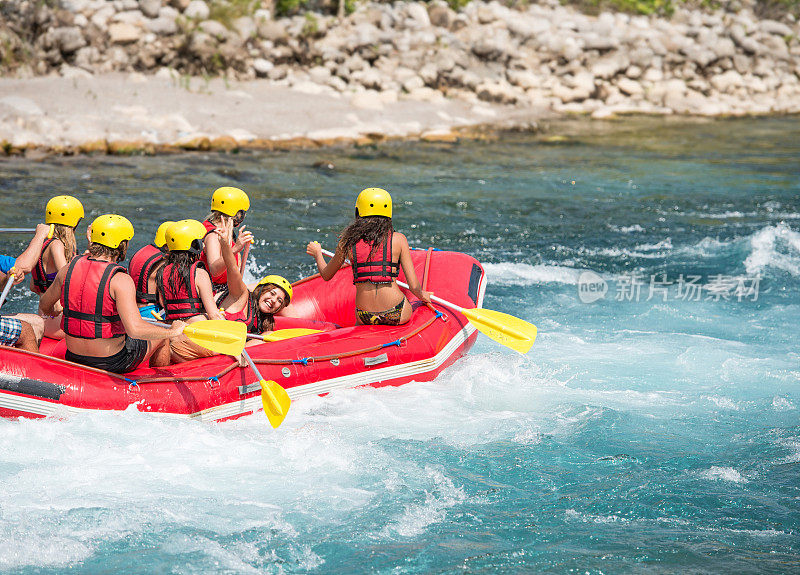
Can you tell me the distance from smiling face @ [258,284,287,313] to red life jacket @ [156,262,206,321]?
3.06 feet

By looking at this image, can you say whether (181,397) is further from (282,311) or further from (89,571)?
(282,311)

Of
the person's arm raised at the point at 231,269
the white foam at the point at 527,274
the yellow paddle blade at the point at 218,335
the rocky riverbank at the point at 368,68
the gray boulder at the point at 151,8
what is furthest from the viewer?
the gray boulder at the point at 151,8

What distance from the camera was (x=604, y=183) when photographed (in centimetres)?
1362

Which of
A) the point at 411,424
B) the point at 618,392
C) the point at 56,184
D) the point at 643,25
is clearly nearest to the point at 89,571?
the point at 411,424

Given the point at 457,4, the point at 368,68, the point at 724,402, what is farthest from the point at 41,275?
the point at 457,4

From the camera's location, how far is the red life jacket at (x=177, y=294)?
5129 mm

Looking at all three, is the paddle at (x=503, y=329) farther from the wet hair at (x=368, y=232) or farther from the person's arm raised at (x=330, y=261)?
the wet hair at (x=368, y=232)

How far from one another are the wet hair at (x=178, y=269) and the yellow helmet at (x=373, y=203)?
1137 mm

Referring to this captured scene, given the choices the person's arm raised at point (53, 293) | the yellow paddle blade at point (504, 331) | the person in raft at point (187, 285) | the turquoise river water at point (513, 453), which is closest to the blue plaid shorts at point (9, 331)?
the person's arm raised at point (53, 293)

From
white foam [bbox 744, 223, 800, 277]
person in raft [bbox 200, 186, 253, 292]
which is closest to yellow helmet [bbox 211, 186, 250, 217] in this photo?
person in raft [bbox 200, 186, 253, 292]

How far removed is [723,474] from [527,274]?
174 inches

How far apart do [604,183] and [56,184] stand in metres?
8.24

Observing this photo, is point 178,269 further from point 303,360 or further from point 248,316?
point 303,360

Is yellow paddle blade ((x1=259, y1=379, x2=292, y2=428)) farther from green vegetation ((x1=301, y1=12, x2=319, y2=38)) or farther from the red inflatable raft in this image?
green vegetation ((x1=301, y1=12, x2=319, y2=38))
